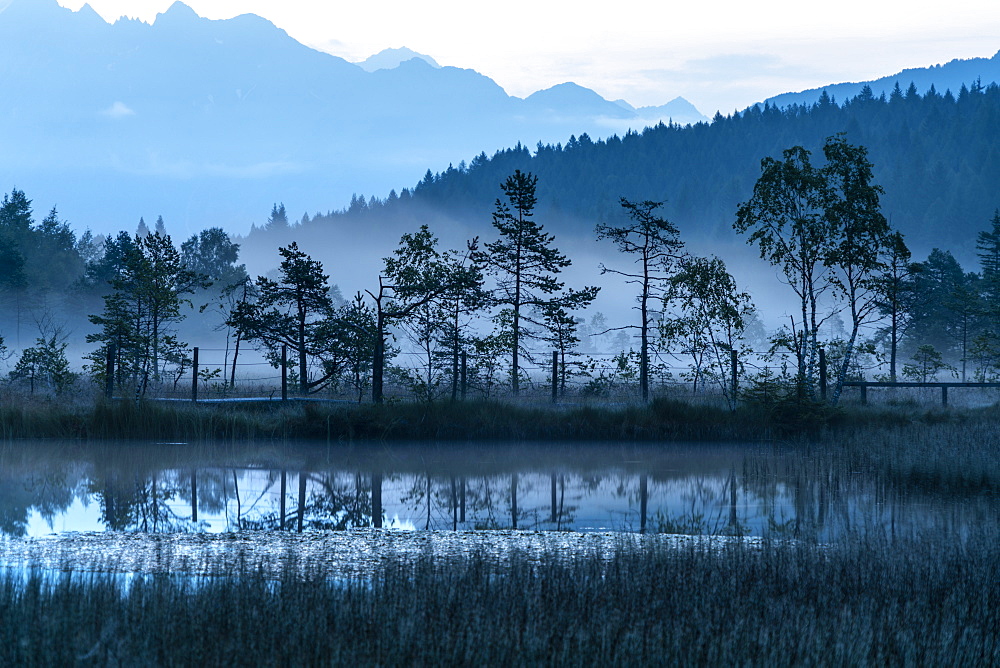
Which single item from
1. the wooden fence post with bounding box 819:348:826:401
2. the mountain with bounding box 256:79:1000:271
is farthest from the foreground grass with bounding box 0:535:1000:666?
the mountain with bounding box 256:79:1000:271

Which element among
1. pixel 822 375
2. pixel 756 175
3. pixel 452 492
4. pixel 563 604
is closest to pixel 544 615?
pixel 563 604

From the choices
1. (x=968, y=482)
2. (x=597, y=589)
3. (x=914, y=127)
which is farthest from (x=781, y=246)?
(x=914, y=127)

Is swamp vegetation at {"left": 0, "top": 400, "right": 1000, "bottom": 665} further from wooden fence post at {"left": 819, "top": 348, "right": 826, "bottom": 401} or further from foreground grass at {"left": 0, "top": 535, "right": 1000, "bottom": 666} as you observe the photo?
wooden fence post at {"left": 819, "top": 348, "right": 826, "bottom": 401}

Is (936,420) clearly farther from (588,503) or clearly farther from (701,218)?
(701,218)

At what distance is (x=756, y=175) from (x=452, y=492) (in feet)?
555

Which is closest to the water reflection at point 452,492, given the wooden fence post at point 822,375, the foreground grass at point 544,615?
the foreground grass at point 544,615

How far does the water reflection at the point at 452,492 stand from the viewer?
12.8 m

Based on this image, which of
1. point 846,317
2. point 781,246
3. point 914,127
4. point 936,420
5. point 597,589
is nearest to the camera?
point 597,589

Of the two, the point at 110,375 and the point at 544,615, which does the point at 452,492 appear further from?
the point at 110,375

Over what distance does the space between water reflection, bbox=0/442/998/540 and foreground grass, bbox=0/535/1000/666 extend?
259cm

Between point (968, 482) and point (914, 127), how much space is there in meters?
191

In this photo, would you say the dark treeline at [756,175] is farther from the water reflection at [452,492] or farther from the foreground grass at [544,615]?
the foreground grass at [544,615]

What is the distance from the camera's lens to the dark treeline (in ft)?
487

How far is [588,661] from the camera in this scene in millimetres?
6566
